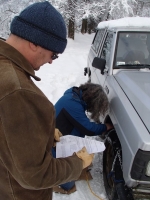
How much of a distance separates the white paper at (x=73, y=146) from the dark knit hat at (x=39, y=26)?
896 mm

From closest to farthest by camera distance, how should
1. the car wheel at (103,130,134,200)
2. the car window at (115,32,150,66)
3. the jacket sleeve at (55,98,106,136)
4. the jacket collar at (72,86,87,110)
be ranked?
the car wheel at (103,130,134,200) → the jacket sleeve at (55,98,106,136) → the jacket collar at (72,86,87,110) → the car window at (115,32,150,66)

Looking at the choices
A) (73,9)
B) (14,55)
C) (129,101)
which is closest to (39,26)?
(14,55)

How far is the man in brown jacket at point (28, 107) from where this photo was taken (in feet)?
3.03

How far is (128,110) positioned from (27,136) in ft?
4.26

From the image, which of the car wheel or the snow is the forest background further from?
the car wheel

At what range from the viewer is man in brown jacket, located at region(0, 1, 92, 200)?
922mm

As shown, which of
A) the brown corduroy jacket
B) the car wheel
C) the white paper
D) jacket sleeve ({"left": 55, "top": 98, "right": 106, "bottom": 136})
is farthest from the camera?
jacket sleeve ({"left": 55, "top": 98, "right": 106, "bottom": 136})

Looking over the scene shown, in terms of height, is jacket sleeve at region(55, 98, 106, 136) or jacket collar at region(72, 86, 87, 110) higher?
jacket collar at region(72, 86, 87, 110)

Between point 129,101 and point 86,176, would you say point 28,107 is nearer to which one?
point 129,101

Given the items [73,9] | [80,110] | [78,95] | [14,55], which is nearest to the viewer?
[14,55]

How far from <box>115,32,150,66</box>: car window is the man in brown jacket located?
2038 millimetres

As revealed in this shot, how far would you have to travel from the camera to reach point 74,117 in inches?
94.0

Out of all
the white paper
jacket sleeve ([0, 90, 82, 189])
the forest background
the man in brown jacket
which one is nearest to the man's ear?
the man in brown jacket

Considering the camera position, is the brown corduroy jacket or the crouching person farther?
the crouching person
